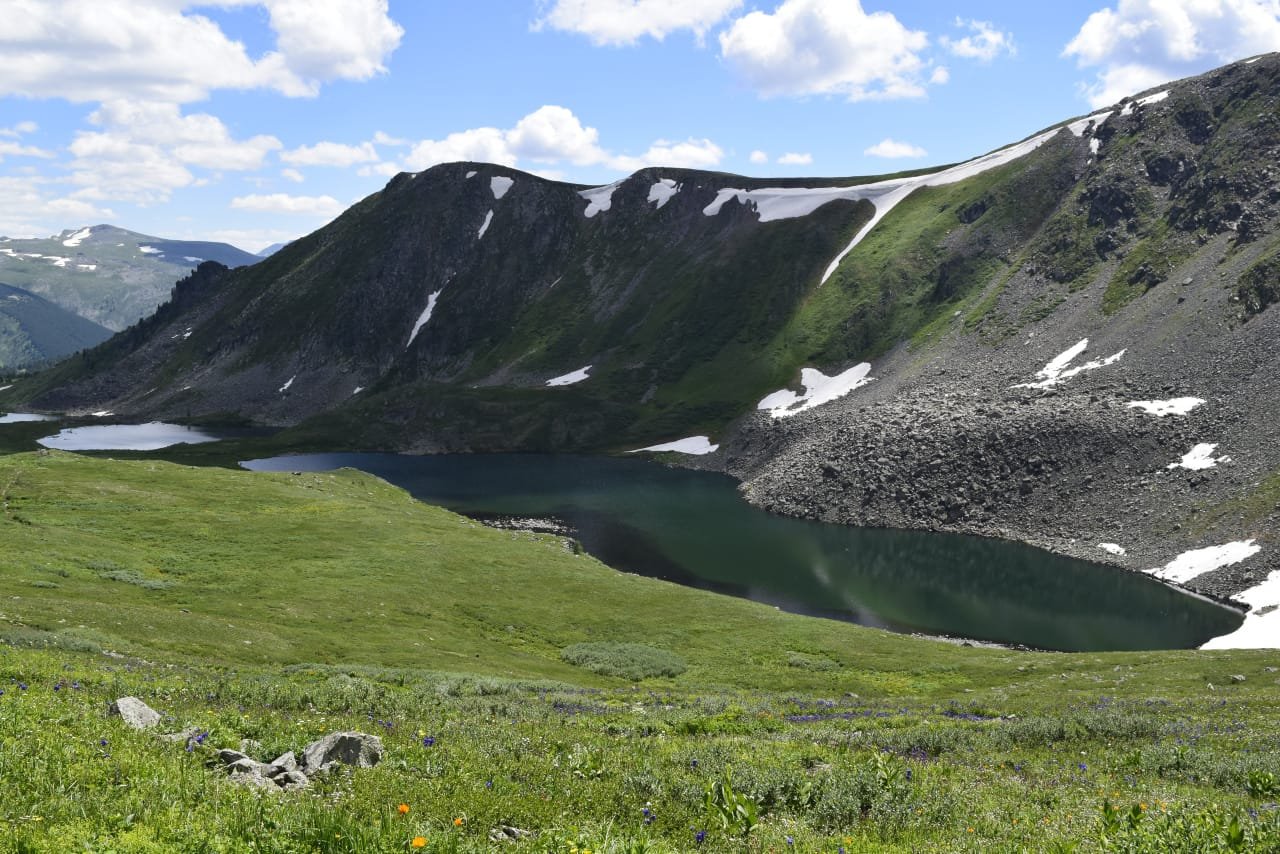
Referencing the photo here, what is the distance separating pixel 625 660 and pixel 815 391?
137 metres

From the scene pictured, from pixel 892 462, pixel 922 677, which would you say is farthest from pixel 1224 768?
pixel 892 462

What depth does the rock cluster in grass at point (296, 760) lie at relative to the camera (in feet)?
41.2

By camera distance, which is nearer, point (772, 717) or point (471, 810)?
point (471, 810)

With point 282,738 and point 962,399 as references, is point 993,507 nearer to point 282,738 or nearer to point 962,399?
point 962,399

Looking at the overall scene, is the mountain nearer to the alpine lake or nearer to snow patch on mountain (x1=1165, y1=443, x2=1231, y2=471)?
snow patch on mountain (x1=1165, y1=443, x2=1231, y2=471)

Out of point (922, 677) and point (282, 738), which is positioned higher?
point (282, 738)

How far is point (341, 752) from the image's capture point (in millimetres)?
13898

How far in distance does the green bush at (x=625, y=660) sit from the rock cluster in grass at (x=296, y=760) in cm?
3833

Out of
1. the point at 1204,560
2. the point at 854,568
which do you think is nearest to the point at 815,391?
the point at 854,568

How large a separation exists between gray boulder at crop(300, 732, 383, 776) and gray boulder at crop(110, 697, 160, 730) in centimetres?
360

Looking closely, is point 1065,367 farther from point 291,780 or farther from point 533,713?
point 291,780

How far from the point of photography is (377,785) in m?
12.2

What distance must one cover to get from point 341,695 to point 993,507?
112 meters

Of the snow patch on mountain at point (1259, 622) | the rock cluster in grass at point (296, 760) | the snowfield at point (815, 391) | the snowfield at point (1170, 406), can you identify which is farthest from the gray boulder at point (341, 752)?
the snowfield at point (815, 391)
